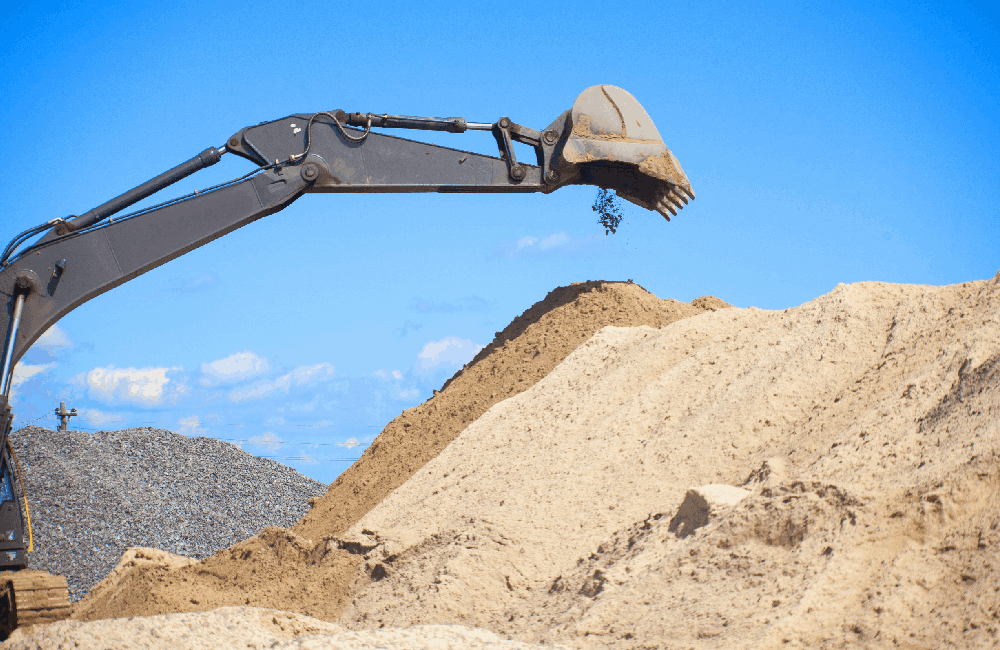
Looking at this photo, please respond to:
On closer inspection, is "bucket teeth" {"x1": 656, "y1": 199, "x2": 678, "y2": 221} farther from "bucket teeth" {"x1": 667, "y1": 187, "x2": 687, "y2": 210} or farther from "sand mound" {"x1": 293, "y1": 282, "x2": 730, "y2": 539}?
"sand mound" {"x1": 293, "y1": 282, "x2": 730, "y2": 539}

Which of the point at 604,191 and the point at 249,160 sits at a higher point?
the point at 604,191

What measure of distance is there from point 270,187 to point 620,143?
173 inches

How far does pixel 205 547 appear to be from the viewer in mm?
12891

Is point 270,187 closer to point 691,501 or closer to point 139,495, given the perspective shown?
point 691,501

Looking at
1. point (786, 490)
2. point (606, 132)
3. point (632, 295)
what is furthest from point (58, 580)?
point (632, 295)

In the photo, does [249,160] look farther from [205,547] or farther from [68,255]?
[205,547]

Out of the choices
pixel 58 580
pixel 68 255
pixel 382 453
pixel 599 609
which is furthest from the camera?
pixel 382 453

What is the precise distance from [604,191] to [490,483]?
4553mm

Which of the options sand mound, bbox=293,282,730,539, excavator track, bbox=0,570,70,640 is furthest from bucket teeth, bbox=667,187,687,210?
excavator track, bbox=0,570,70,640

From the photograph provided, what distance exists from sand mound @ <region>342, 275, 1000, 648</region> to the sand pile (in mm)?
492

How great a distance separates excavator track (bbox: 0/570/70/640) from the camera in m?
7.00

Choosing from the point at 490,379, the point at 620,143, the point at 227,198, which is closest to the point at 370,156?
the point at 227,198

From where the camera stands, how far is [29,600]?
7.07 m

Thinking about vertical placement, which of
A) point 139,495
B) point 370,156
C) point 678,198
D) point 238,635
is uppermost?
point 678,198
